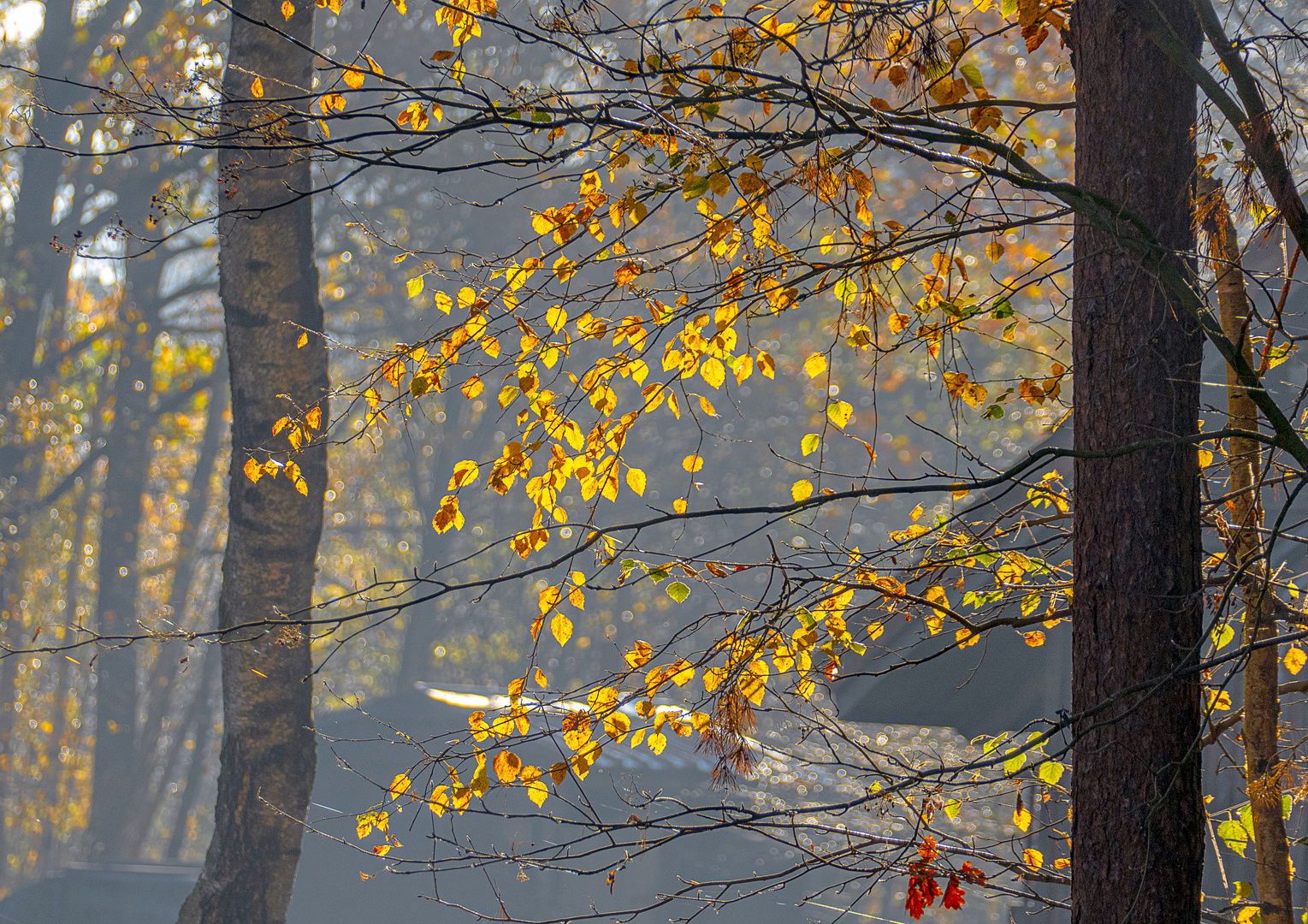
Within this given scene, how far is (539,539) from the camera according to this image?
2.62m

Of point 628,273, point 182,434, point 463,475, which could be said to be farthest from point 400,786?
point 182,434

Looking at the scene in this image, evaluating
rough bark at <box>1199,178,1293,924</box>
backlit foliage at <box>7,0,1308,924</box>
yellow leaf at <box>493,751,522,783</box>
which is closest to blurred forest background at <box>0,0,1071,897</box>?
backlit foliage at <box>7,0,1308,924</box>

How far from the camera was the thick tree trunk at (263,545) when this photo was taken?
15.3ft

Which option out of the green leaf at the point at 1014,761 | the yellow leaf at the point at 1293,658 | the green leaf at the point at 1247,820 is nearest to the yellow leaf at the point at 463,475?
the green leaf at the point at 1014,761

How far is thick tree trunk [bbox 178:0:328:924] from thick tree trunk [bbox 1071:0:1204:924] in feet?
12.3

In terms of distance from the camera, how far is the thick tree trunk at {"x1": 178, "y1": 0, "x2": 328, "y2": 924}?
4.65m

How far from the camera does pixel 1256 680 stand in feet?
8.36

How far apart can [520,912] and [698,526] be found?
30.7 ft

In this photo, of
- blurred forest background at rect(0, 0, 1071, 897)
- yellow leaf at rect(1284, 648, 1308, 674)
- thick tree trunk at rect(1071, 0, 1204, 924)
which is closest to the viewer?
thick tree trunk at rect(1071, 0, 1204, 924)

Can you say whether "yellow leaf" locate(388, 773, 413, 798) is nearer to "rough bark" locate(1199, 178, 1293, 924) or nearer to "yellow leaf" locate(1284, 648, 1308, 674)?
"rough bark" locate(1199, 178, 1293, 924)

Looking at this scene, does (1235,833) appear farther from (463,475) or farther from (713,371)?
(463,475)

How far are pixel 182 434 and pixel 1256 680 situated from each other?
629 inches

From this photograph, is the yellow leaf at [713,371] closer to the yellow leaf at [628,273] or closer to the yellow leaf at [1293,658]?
the yellow leaf at [628,273]

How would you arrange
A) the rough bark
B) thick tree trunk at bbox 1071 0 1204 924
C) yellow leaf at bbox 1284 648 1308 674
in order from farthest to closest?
yellow leaf at bbox 1284 648 1308 674 < the rough bark < thick tree trunk at bbox 1071 0 1204 924
